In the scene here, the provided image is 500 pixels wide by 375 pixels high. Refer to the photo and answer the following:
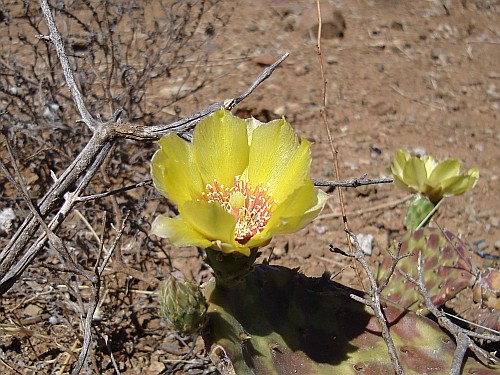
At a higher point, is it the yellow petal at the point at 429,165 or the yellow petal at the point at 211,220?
the yellow petal at the point at 211,220

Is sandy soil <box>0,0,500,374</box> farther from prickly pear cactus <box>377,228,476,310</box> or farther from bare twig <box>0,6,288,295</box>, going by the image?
prickly pear cactus <box>377,228,476,310</box>

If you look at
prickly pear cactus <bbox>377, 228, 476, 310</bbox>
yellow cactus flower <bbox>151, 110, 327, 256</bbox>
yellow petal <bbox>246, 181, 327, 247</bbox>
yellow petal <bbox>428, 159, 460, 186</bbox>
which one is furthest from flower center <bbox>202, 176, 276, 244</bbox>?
yellow petal <bbox>428, 159, 460, 186</bbox>

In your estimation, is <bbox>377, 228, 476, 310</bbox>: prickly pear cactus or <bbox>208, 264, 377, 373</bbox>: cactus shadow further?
<bbox>377, 228, 476, 310</bbox>: prickly pear cactus

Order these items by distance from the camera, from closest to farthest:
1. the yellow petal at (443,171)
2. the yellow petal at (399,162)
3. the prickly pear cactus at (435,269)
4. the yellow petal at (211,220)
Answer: the yellow petal at (211,220), the prickly pear cactus at (435,269), the yellow petal at (443,171), the yellow petal at (399,162)

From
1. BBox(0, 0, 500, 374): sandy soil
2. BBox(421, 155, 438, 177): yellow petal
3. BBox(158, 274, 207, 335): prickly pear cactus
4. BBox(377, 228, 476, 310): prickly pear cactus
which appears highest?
BBox(158, 274, 207, 335): prickly pear cactus

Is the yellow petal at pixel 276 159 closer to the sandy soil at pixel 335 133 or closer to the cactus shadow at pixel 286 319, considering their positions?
the cactus shadow at pixel 286 319

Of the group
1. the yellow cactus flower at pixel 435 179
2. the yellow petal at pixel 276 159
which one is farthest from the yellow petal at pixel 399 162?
the yellow petal at pixel 276 159
